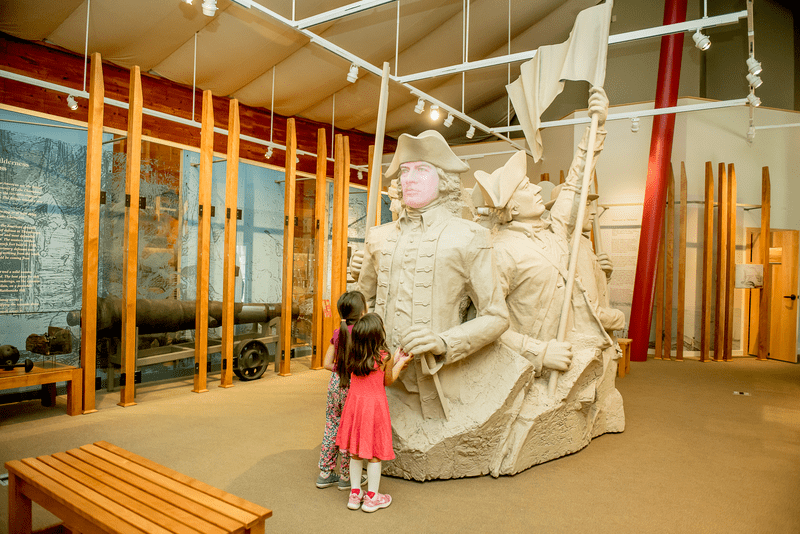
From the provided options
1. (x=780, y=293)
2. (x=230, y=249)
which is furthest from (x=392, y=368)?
(x=780, y=293)

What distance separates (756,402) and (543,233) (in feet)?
11.3

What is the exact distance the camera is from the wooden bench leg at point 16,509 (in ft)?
8.04

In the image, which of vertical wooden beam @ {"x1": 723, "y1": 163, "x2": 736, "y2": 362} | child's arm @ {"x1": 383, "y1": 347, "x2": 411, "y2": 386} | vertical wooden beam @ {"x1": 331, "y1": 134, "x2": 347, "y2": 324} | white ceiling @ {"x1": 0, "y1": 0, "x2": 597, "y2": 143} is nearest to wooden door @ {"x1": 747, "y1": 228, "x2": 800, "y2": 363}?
vertical wooden beam @ {"x1": 723, "y1": 163, "x2": 736, "y2": 362}

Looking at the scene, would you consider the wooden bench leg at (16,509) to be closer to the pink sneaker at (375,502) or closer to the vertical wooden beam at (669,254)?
the pink sneaker at (375,502)

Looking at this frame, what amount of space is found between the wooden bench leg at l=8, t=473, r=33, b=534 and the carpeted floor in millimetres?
323

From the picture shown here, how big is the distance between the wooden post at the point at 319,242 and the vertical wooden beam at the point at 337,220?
0.76ft

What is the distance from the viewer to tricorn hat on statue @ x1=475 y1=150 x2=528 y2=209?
13.2 ft

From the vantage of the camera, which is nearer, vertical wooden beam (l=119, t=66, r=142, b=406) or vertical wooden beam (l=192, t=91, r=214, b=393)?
vertical wooden beam (l=119, t=66, r=142, b=406)

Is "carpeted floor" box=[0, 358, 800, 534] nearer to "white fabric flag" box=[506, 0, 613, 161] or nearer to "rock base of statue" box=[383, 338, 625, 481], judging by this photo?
"rock base of statue" box=[383, 338, 625, 481]

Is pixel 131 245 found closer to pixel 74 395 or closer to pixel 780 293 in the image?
pixel 74 395

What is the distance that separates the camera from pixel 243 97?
835 cm

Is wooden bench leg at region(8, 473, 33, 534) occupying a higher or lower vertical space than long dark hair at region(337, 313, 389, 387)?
lower

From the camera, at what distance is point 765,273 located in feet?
29.3

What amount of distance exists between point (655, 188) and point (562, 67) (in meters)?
5.05
